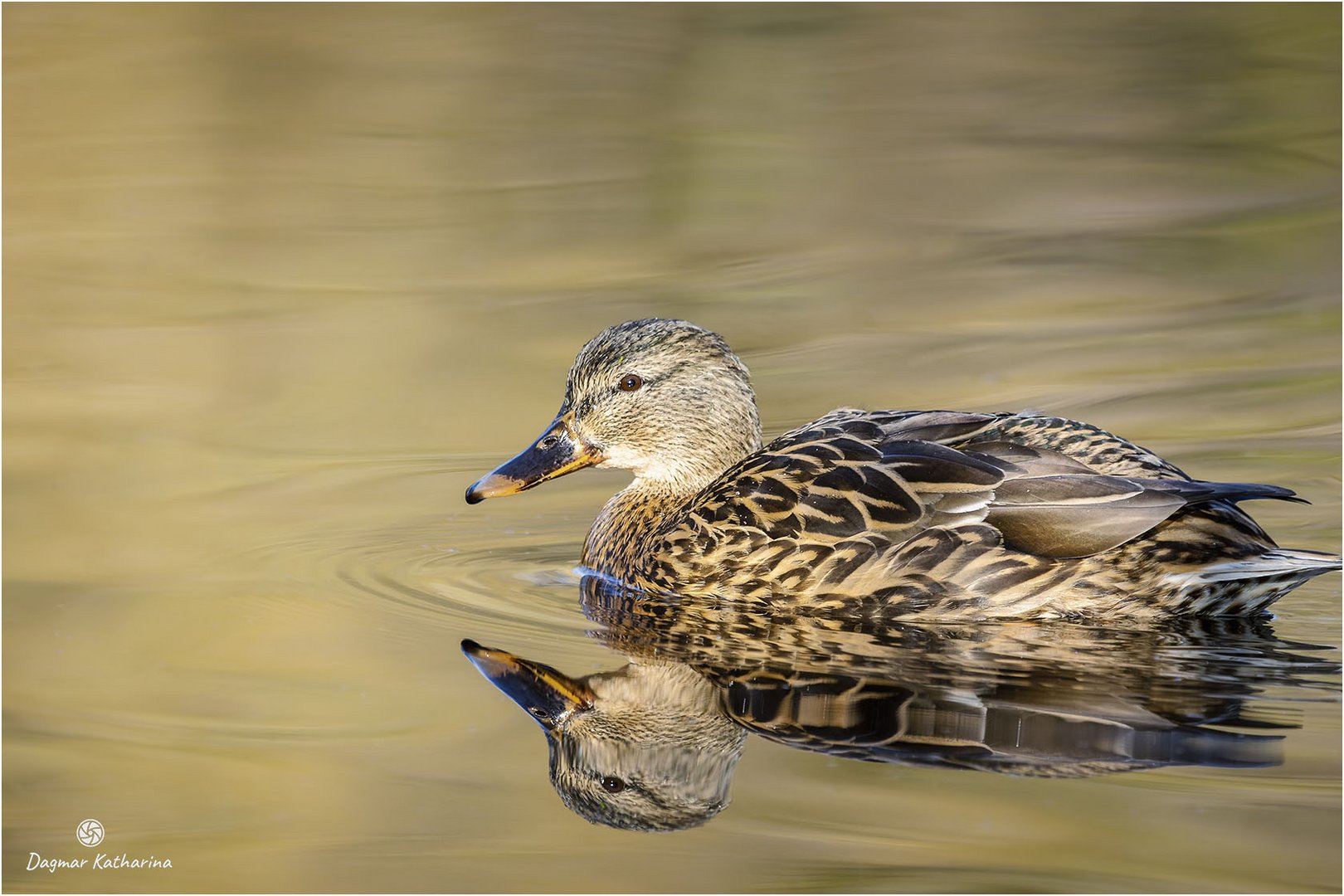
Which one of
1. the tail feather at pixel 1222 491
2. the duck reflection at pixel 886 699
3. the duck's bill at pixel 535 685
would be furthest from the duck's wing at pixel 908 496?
the duck's bill at pixel 535 685

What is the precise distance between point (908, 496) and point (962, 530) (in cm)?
24

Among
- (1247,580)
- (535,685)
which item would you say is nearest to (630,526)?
(535,685)

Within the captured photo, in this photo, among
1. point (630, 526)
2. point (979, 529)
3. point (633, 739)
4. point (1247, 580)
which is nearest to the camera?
point (633, 739)

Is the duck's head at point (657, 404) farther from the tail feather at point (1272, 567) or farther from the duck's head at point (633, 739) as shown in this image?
the tail feather at point (1272, 567)

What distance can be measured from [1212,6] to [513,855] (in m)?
15.6

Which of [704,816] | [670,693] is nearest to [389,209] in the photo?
[670,693]

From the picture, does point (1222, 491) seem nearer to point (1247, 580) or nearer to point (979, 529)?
point (1247, 580)

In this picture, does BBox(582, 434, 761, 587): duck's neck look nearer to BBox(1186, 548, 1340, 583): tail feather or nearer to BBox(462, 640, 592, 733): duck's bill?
BBox(462, 640, 592, 733): duck's bill

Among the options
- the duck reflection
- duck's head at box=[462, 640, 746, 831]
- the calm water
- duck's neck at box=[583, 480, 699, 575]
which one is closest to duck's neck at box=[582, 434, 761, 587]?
duck's neck at box=[583, 480, 699, 575]

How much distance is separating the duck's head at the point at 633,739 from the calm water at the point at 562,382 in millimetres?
46

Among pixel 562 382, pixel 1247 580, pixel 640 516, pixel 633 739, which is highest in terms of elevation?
pixel 562 382

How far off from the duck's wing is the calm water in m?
0.32

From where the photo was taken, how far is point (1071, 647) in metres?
6.32

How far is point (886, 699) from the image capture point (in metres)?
5.89
